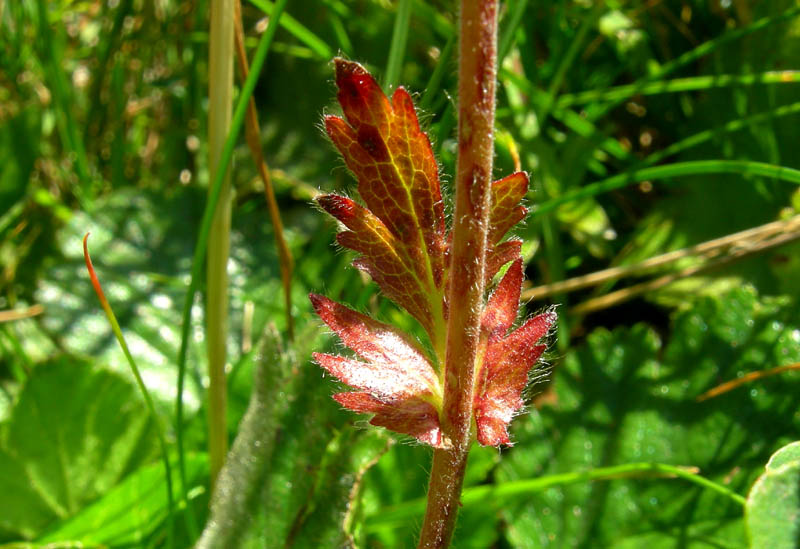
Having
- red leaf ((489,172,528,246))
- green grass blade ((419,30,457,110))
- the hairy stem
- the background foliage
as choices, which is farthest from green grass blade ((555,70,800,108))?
red leaf ((489,172,528,246))

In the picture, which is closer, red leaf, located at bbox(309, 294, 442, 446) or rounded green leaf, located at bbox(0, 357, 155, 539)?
red leaf, located at bbox(309, 294, 442, 446)

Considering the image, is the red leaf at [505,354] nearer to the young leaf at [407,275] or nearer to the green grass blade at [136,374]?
the young leaf at [407,275]

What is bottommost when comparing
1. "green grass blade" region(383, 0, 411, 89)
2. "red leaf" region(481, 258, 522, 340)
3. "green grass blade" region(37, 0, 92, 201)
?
"red leaf" region(481, 258, 522, 340)

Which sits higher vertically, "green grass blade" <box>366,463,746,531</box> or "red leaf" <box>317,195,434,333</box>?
"red leaf" <box>317,195,434,333</box>

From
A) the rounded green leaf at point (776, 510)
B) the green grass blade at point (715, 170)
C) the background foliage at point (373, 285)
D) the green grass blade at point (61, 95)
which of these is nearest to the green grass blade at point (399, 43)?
the background foliage at point (373, 285)

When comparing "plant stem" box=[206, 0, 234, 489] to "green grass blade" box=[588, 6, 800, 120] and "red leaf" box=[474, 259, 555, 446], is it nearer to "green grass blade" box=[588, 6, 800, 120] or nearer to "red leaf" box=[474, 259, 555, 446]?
"red leaf" box=[474, 259, 555, 446]

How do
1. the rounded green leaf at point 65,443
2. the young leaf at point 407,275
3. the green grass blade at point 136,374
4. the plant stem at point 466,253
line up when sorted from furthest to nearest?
the rounded green leaf at point 65,443, the green grass blade at point 136,374, the young leaf at point 407,275, the plant stem at point 466,253
